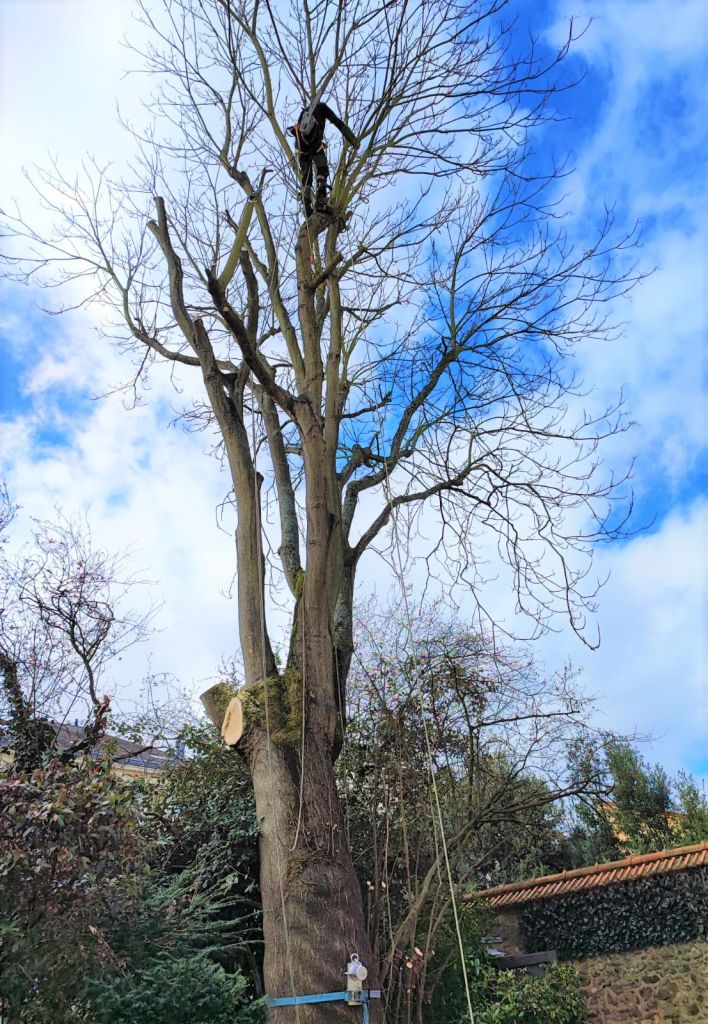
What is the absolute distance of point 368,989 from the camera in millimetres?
3561

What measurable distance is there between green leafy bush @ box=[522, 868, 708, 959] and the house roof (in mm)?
68

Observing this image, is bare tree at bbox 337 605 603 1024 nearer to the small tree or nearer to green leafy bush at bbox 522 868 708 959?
green leafy bush at bbox 522 868 708 959

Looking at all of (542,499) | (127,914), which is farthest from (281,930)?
(542,499)

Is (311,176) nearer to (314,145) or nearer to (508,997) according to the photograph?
(314,145)

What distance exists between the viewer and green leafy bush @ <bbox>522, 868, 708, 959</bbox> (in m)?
7.25

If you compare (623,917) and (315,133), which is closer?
(315,133)

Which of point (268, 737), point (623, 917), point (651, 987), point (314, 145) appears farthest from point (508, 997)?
point (314, 145)

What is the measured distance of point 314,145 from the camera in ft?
17.1

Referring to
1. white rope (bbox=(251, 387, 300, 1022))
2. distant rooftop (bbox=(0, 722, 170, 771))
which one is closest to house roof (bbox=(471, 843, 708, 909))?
distant rooftop (bbox=(0, 722, 170, 771))

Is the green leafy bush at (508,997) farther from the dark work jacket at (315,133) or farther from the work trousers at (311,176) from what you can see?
the dark work jacket at (315,133)

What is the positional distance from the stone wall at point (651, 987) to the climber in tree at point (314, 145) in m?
7.43

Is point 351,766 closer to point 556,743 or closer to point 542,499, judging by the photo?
point 556,743

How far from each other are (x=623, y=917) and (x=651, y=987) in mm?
636

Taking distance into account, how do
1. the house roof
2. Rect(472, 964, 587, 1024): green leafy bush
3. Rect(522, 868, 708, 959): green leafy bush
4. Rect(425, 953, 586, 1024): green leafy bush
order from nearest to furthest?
Rect(425, 953, 586, 1024): green leafy bush → Rect(472, 964, 587, 1024): green leafy bush → Rect(522, 868, 708, 959): green leafy bush → the house roof
